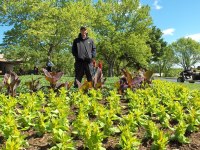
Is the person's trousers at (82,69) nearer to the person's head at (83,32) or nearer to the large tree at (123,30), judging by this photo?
the person's head at (83,32)

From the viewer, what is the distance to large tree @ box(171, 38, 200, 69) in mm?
93625

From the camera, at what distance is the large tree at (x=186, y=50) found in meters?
93.6

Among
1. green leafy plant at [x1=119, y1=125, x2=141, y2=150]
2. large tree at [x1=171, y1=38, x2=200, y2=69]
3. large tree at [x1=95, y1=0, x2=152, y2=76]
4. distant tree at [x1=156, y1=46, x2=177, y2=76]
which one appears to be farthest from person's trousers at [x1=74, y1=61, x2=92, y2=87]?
large tree at [x1=171, y1=38, x2=200, y2=69]

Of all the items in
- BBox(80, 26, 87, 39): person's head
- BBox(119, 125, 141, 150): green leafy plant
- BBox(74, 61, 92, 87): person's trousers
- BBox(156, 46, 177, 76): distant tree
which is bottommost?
BBox(119, 125, 141, 150): green leafy plant

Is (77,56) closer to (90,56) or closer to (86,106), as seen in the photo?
(90,56)

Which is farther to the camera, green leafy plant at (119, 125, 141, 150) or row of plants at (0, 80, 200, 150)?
row of plants at (0, 80, 200, 150)

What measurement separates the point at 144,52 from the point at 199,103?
46.0 meters

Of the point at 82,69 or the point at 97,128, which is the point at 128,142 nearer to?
the point at 97,128

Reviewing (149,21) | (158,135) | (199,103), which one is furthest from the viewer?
(149,21)

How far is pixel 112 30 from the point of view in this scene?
48781 mm

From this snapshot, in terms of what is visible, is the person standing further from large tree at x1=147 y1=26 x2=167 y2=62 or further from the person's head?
large tree at x1=147 y1=26 x2=167 y2=62

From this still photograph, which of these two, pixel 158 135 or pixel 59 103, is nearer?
pixel 158 135

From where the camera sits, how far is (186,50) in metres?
94.2

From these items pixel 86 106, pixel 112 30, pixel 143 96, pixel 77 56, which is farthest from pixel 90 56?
pixel 112 30
